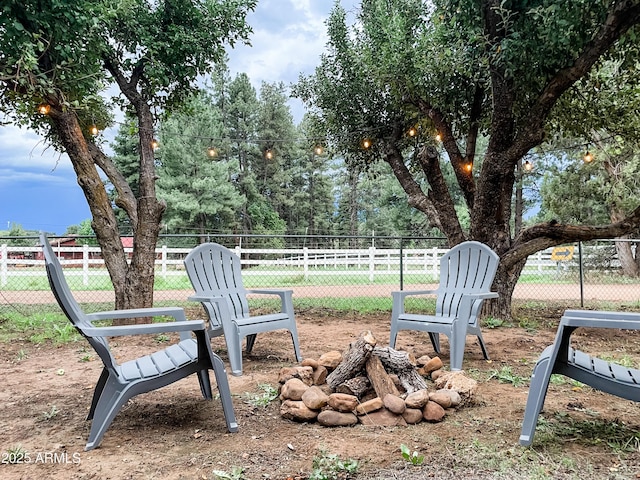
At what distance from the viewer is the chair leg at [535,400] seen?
6.88ft

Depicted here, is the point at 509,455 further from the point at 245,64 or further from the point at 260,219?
the point at 245,64

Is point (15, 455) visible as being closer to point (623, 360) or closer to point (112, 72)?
point (623, 360)

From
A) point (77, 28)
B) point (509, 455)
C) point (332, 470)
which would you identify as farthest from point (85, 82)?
point (509, 455)

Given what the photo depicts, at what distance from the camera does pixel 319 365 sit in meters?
2.99

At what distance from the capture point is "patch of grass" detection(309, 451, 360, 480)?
71.1 inches

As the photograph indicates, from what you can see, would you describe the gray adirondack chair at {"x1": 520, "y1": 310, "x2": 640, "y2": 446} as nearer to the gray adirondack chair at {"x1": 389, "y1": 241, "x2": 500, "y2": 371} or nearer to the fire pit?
the fire pit

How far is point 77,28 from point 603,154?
41.5 ft

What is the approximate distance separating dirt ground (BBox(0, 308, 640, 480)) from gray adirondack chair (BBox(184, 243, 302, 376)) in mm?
292

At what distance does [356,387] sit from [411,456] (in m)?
0.71

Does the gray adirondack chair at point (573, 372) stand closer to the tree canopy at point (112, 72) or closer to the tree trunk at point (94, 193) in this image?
the tree canopy at point (112, 72)

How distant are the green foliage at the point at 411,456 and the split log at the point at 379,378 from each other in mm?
569

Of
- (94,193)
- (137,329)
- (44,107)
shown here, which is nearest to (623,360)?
(137,329)

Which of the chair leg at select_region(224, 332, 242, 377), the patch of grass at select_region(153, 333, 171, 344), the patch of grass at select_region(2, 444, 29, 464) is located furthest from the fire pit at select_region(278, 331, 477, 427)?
the patch of grass at select_region(153, 333, 171, 344)

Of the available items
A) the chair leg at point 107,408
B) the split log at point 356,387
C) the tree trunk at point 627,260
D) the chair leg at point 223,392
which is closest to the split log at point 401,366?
the split log at point 356,387
